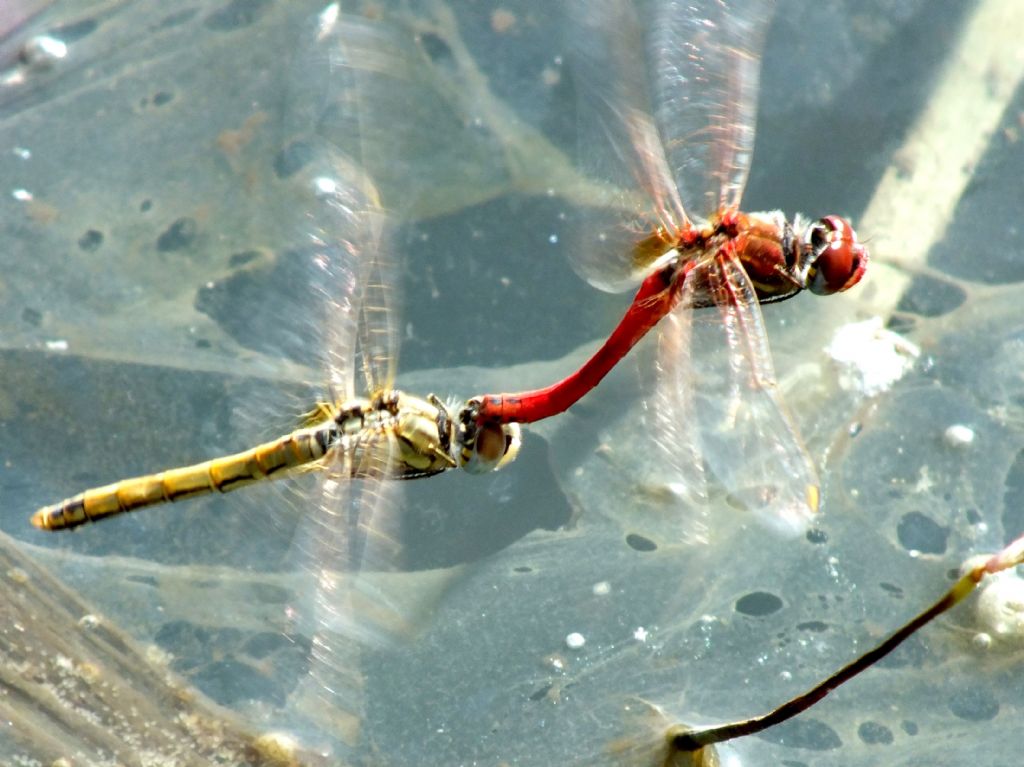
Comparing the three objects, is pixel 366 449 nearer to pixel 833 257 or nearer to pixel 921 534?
pixel 833 257

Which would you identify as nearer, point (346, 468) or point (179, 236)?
point (346, 468)

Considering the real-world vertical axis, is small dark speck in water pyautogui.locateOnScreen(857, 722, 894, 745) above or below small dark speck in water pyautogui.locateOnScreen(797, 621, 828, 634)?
below

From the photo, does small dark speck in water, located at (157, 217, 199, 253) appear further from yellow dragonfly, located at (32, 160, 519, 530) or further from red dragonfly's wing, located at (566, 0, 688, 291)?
red dragonfly's wing, located at (566, 0, 688, 291)

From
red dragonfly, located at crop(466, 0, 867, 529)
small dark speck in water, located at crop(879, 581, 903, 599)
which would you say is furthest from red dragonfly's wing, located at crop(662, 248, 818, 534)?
small dark speck in water, located at crop(879, 581, 903, 599)

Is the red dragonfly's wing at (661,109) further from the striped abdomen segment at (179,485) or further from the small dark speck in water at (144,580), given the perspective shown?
the small dark speck in water at (144,580)

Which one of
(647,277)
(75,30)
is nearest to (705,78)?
(647,277)

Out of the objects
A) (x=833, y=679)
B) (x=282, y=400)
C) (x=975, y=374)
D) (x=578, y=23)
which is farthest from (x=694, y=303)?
(x=975, y=374)

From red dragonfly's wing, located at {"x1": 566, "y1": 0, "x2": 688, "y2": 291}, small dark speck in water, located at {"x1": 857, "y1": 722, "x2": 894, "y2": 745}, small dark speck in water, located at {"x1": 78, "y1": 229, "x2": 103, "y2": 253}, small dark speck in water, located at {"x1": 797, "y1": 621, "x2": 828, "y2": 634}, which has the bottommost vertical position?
small dark speck in water, located at {"x1": 857, "y1": 722, "x2": 894, "y2": 745}
